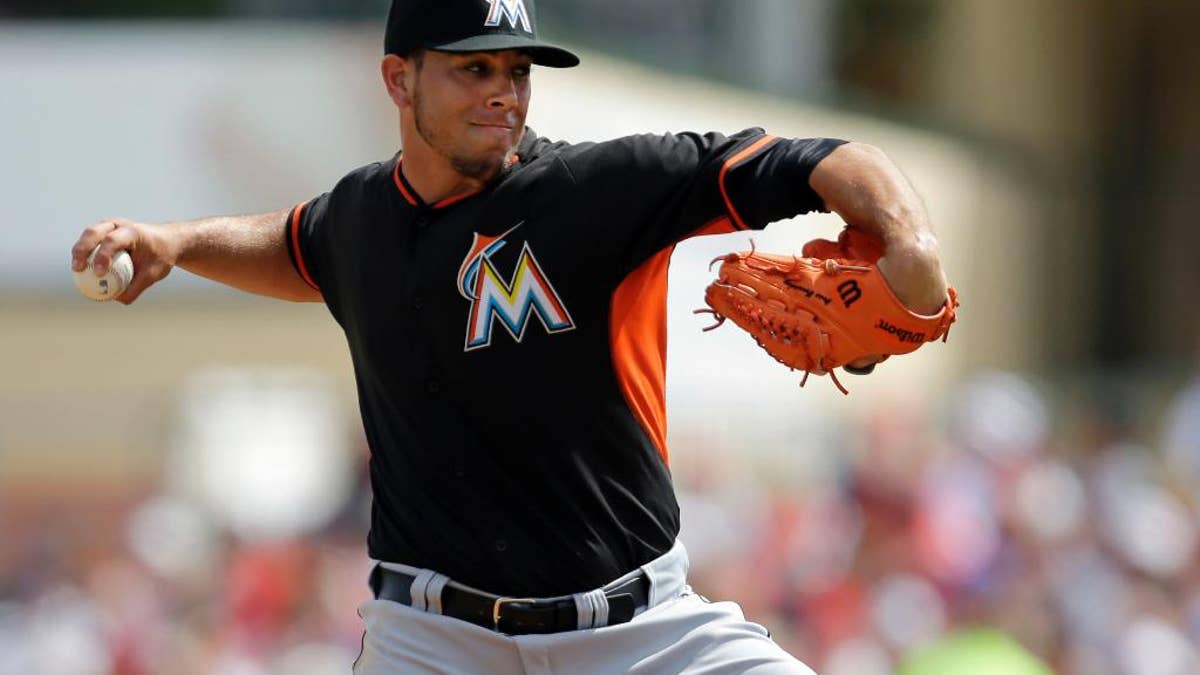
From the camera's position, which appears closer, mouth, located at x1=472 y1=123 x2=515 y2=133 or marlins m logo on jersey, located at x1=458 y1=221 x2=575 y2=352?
marlins m logo on jersey, located at x1=458 y1=221 x2=575 y2=352

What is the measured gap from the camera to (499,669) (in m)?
4.56

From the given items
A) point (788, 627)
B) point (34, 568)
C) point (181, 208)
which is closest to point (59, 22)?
point (181, 208)

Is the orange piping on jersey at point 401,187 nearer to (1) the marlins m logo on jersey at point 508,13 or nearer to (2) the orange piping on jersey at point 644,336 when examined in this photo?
(1) the marlins m logo on jersey at point 508,13

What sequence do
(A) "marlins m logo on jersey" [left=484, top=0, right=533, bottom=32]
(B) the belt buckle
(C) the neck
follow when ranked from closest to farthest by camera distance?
(B) the belt buckle → (A) "marlins m logo on jersey" [left=484, top=0, right=533, bottom=32] → (C) the neck

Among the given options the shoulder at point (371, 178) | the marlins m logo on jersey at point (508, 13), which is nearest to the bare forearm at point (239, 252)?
the shoulder at point (371, 178)

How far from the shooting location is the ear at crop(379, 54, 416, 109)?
484cm

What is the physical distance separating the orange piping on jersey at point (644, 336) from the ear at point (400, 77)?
738mm

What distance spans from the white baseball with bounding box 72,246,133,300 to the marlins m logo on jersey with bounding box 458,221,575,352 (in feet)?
2.58

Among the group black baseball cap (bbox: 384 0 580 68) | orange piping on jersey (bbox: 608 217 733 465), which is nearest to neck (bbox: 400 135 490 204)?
black baseball cap (bbox: 384 0 580 68)

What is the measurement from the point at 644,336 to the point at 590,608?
62cm

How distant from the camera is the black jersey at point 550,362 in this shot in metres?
4.51

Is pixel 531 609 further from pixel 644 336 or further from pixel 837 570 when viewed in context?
pixel 837 570

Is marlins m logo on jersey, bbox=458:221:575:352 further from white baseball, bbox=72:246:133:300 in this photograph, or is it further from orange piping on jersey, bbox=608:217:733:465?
white baseball, bbox=72:246:133:300

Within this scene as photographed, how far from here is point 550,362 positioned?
4.54 m
